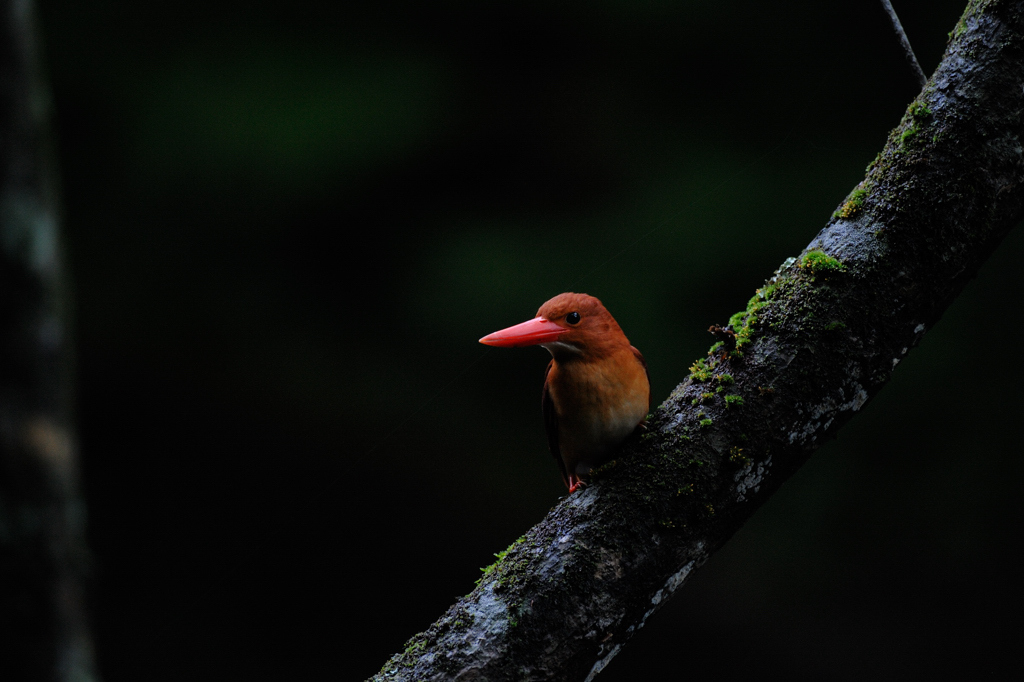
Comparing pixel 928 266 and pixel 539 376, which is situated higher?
pixel 928 266

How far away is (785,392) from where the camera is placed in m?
1.15

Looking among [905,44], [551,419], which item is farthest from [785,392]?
[905,44]

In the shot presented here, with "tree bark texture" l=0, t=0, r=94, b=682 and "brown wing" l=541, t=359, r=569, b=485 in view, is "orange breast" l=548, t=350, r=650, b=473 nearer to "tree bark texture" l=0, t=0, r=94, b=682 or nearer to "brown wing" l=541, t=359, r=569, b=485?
"brown wing" l=541, t=359, r=569, b=485

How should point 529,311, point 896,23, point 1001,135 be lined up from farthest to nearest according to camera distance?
1. point 529,311
2. point 896,23
3. point 1001,135

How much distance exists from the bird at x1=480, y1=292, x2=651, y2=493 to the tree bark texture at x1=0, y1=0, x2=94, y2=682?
0.86 m

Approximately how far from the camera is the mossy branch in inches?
42.9

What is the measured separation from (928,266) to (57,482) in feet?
3.91

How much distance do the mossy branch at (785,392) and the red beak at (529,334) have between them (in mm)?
326

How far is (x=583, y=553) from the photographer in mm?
1116

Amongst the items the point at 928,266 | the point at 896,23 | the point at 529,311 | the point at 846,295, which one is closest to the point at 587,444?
the point at 846,295

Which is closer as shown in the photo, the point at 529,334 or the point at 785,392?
the point at 785,392

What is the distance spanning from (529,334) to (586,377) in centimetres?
15

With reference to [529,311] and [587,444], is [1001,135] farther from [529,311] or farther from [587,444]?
[529,311]

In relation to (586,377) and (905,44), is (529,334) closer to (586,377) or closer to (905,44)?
(586,377)
